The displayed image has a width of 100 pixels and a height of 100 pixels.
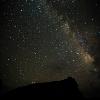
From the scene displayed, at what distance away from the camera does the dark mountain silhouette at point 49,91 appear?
12312 mm

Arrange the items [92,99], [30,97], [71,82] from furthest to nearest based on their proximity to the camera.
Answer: [92,99] → [71,82] → [30,97]

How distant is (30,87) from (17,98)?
1060mm

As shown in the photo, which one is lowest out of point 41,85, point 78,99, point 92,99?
point 92,99

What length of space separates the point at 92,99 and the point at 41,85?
41.2ft

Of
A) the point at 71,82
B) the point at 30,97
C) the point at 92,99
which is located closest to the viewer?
the point at 30,97

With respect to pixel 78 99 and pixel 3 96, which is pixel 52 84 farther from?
pixel 3 96

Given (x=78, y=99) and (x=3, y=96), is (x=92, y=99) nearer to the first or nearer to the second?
(x=78, y=99)

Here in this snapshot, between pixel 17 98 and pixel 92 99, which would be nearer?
pixel 17 98

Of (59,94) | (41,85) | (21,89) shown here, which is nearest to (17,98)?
(21,89)

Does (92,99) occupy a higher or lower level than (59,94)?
lower

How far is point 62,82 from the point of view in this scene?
13.0 meters

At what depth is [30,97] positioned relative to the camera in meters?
12.2

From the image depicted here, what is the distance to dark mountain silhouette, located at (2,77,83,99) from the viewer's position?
12.3 meters

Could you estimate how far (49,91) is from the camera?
1245 cm
